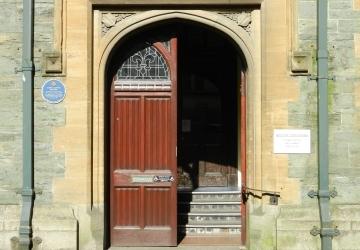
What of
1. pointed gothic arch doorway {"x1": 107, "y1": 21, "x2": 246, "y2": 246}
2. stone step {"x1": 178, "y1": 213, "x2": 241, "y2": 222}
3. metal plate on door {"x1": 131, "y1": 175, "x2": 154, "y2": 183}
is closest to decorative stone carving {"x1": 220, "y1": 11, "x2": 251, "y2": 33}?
pointed gothic arch doorway {"x1": 107, "y1": 21, "x2": 246, "y2": 246}

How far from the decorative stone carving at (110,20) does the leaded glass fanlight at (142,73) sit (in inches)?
23.0

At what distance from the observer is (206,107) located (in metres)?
10.9

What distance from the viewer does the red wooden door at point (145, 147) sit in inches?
332

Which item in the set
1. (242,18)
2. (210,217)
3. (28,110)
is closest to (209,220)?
(210,217)

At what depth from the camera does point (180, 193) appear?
33.0ft

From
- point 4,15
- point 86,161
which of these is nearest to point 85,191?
point 86,161

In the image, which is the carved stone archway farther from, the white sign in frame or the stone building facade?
the white sign in frame

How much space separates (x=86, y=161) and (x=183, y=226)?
2201mm

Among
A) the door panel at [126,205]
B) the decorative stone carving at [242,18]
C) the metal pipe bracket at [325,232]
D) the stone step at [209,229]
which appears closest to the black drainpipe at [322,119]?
the metal pipe bracket at [325,232]

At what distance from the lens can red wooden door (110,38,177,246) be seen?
8.45 metres

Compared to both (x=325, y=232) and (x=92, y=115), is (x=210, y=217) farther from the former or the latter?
(x=92, y=115)

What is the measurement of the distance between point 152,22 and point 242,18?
129cm

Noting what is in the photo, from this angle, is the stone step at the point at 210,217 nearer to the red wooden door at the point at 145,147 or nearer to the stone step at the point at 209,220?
the stone step at the point at 209,220

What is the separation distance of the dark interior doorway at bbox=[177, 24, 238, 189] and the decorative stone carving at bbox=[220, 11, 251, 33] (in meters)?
2.69
